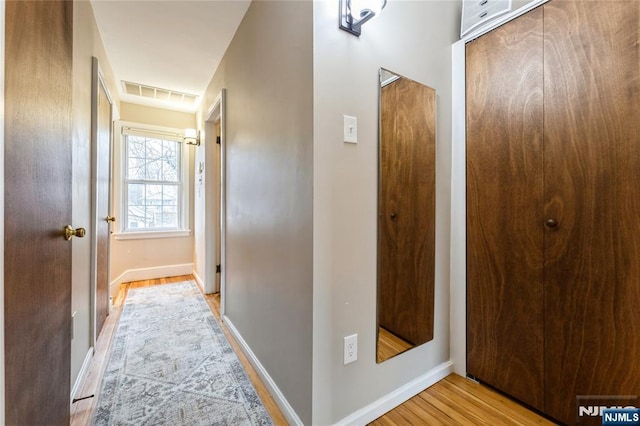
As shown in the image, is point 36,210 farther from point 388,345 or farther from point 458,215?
point 458,215

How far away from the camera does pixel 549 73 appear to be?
4.43 ft

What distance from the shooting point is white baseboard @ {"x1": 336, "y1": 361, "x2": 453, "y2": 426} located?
1337 millimetres

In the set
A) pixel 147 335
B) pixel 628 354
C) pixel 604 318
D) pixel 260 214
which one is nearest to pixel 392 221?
pixel 260 214

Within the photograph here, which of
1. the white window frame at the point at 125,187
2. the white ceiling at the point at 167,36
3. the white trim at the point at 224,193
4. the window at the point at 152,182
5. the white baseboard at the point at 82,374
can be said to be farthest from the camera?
the window at the point at 152,182

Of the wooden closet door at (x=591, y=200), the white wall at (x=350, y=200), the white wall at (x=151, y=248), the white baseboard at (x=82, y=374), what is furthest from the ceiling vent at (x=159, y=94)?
the wooden closet door at (x=591, y=200)

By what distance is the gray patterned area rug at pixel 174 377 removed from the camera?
142 cm

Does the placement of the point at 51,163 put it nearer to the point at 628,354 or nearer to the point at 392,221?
the point at 392,221

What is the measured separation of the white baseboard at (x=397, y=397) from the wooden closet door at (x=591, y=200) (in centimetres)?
51

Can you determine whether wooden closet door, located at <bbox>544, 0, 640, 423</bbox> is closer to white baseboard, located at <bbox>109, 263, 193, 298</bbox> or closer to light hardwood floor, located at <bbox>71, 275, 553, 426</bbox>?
light hardwood floor, located at <bbox>71, 275, 553, 426</bbox>

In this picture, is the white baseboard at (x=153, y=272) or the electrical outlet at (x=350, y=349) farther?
the white baseboard at (x=153, y=272)

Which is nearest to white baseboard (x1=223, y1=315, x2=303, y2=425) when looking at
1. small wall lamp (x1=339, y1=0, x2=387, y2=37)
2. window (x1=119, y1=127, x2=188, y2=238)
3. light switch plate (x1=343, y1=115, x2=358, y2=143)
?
light switch plate (x1=343, y1=115, x2=358, y2=143)

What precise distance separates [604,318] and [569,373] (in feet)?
1.02

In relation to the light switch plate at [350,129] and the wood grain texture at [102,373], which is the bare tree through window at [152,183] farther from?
the light switch plate at [350,129]

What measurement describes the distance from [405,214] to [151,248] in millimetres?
3666
